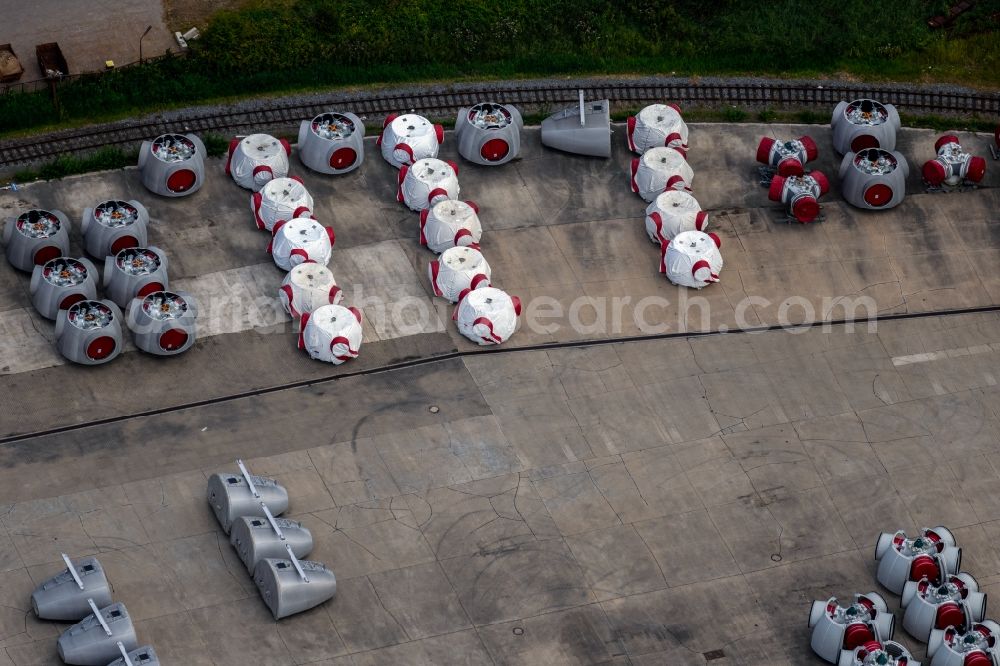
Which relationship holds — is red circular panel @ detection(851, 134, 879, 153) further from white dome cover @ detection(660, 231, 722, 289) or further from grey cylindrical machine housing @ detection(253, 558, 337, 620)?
grey cylindrical machine housing @ detection(253, 558, 337, 620)

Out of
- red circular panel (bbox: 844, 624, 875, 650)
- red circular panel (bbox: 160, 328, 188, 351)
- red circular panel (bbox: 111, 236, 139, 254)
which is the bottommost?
red circular panel (bbox: 844, 624, 875, 650)

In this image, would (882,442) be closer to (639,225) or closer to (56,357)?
(639,225)

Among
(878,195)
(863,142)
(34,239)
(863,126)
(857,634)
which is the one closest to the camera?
(857,634)

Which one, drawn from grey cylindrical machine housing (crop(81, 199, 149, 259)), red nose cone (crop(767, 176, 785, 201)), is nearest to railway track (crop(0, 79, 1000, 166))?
red nose cone (crop(767, 176, 785, 201))

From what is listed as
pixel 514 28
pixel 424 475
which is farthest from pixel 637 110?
pixel 424 475

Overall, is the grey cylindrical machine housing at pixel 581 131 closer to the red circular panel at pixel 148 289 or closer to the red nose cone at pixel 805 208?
the red nose cone at pixel 805 208

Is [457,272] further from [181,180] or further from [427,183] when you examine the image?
[181,180]

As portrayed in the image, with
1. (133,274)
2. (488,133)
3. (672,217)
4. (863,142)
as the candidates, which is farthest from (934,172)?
(133,274)
